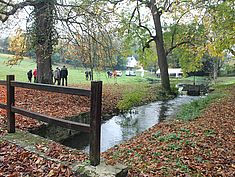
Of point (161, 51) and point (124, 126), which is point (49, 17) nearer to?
point (124, 126)

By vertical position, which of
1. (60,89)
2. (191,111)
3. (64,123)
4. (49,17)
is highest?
(49,17)

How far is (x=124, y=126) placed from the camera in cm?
947

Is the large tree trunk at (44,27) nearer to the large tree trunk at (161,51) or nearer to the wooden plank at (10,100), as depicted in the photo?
the wooden plank at (10,100)

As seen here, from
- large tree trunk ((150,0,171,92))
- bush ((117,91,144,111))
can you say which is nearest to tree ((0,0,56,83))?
bush ((117,91,144,111))

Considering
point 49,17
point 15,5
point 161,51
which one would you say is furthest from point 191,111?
point 15,5

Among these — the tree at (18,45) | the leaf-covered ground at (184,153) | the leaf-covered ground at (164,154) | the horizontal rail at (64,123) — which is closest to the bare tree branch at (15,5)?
the tree at (18,45)

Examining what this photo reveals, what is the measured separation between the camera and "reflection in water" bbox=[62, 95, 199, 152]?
24.3 ft

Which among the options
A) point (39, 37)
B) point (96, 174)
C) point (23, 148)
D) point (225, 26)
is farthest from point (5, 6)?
point (96, 174)

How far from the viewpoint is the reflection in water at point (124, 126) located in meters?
7.41

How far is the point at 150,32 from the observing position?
19.0 metres

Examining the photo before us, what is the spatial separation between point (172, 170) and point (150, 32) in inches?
636

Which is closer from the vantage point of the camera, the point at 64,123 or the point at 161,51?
the point at 64,123

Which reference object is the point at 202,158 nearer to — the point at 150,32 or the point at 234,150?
the point at 234,150

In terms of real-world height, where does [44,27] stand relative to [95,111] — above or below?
above
